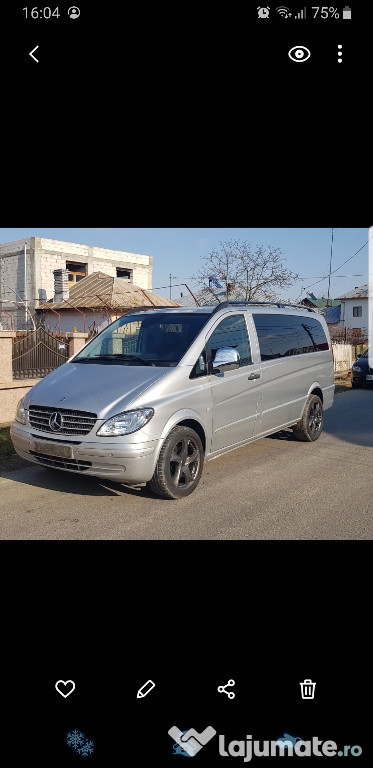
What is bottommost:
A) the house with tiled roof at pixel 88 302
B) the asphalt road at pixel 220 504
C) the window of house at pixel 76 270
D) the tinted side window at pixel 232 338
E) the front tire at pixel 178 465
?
the asphalt road at pixel 220 504

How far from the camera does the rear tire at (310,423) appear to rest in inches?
307

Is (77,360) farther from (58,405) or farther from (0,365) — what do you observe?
(0,365)

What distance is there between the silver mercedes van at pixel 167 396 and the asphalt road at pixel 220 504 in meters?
0.33

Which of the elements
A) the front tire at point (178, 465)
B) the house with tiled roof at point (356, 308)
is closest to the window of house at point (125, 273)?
the front tire at point (178, 465)

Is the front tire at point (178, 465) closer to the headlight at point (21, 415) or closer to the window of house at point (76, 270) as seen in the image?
the headlight at point (21, 415)

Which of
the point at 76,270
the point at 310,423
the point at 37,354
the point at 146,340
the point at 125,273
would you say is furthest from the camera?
the point at 125,273

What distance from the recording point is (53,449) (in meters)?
5.06

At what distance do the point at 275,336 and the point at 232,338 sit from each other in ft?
3.55

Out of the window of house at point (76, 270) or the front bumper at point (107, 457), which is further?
the window of house at point (76, 270)

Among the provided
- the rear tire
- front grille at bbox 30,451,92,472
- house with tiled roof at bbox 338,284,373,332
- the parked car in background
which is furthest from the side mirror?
house with tiled roof at bbox 338,284,373,332

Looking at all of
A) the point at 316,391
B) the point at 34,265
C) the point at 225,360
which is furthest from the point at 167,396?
the point at 34,265

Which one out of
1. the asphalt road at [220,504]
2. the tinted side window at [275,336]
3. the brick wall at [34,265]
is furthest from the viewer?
the brick wall at [34,265]

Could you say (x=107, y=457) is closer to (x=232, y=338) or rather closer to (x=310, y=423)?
(x=232, y=338)

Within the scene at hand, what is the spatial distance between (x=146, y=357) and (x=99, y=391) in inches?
34.2
